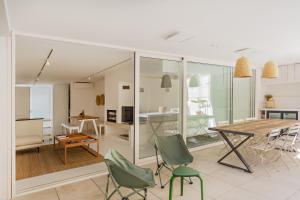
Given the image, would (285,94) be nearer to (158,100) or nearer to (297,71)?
(297,71)

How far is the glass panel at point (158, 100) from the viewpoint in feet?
13.2

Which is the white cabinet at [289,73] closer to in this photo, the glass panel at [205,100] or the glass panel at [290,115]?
the glass panel at [290,115]

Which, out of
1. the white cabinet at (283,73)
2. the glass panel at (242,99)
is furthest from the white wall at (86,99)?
the white cabinet at (283,73)

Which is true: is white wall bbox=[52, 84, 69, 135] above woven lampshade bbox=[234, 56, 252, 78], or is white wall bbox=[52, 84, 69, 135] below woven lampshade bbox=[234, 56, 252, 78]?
below

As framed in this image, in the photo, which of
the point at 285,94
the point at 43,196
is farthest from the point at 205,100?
the point at 43,196

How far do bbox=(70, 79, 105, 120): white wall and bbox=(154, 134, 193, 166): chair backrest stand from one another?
6.51m

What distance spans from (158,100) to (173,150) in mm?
1390

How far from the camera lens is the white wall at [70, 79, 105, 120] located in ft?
31.0

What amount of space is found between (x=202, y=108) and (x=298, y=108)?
154 inches

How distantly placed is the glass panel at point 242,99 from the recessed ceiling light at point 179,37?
3306 millimetres

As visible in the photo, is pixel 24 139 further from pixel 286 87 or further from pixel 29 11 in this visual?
pixel 286 87

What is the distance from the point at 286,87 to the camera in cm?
673

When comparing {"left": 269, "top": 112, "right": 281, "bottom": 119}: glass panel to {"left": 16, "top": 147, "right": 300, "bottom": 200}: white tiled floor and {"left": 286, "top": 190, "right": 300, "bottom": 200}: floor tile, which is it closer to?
{"left": 16, "top": 147, "right": 300, "bottom": 200}: white tiled floor

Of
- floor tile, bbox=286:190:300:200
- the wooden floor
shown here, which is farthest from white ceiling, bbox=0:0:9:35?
floor tile, bbox=286:190:300:200
